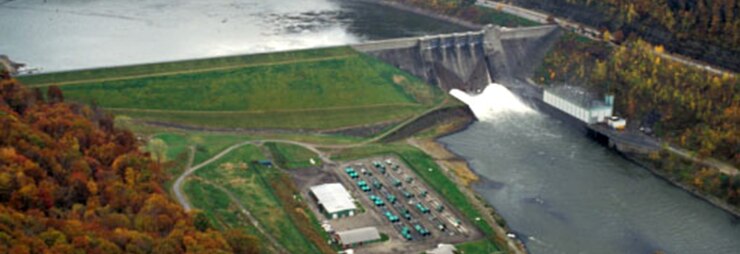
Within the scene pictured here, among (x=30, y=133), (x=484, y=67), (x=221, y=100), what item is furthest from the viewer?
(x=484, y=67)

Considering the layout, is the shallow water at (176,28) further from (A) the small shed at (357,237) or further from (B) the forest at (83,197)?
(A) the small shed at (357,237)

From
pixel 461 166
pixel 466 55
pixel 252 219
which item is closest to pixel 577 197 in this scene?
pixel 461 166

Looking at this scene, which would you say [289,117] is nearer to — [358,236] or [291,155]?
[291,155]

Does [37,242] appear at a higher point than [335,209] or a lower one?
higher

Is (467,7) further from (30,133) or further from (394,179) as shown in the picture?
(30,133)

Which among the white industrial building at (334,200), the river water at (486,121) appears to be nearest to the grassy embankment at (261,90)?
the river water at (486,121)

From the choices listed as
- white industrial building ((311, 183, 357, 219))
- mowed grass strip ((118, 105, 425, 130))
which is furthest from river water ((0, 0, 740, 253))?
white industrial building ((311, 183, 357, 219))

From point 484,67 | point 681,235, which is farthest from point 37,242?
point 484,67
